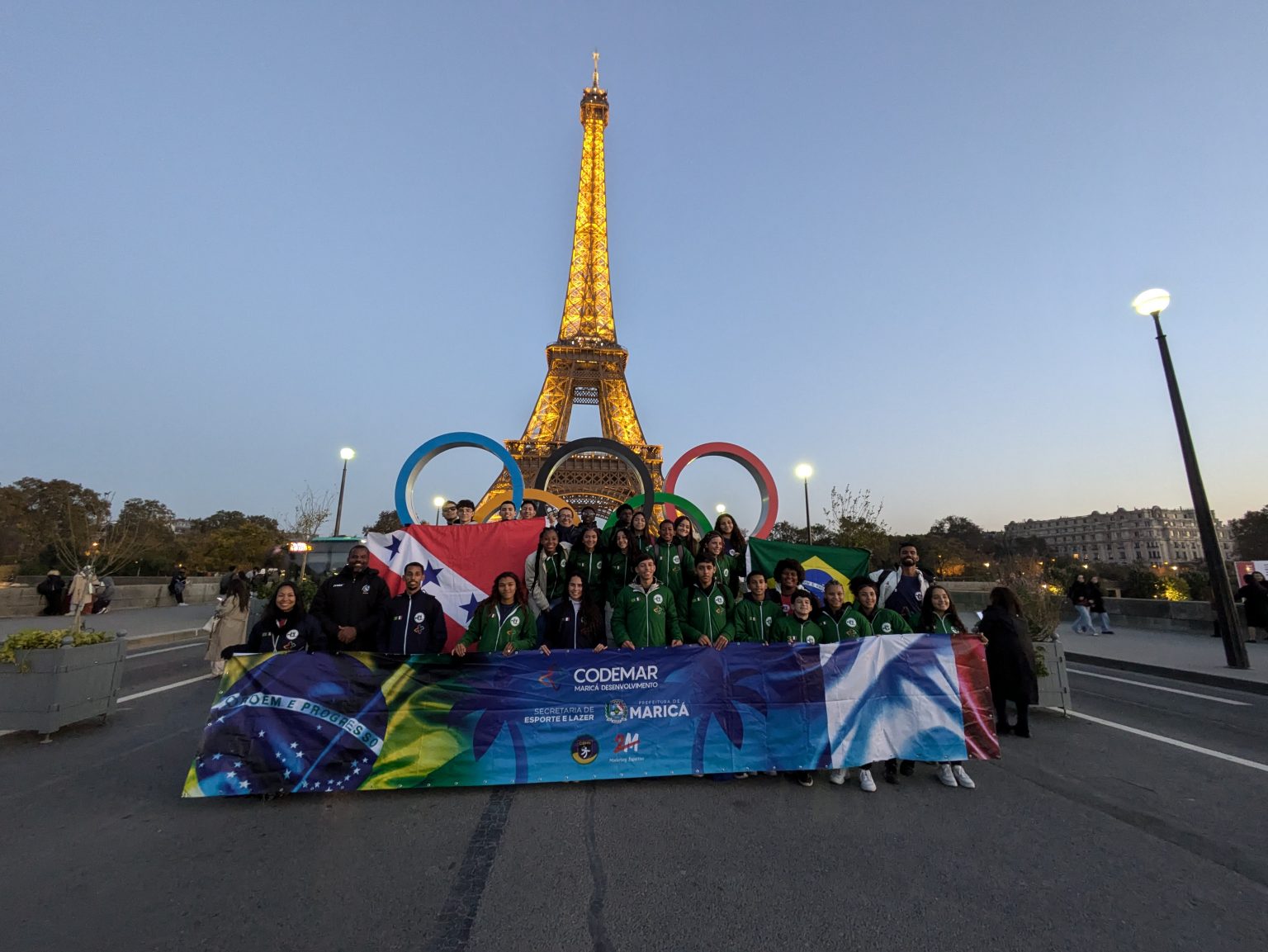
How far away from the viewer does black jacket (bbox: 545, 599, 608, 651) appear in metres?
5.62

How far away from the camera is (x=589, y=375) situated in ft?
134

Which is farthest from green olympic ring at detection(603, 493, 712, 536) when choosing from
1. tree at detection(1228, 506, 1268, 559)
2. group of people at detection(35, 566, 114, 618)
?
tree at detection(1228, 506, 1268, 559)

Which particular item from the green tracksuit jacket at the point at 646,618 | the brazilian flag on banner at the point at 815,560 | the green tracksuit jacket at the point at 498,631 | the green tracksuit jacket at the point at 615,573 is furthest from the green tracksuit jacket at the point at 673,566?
the brazilian flag on banner at the point at 815,560

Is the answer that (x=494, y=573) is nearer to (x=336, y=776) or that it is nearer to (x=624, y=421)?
(x=336, y=776)

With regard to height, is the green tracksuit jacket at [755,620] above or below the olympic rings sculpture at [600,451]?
below

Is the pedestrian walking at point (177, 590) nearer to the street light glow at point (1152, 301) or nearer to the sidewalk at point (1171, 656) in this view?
the sidewalk at point (1171, 656)

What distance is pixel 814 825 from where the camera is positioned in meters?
3.90

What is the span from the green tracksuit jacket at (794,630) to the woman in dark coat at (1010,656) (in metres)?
1.95

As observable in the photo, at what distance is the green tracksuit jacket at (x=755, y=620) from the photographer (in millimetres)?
5828

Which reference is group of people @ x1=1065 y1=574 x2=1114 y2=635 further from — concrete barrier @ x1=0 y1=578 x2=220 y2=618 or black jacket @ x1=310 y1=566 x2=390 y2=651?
concrete barrier @ x1=0 y1=578 x2=220 y2=618

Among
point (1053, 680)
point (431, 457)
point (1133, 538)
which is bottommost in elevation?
point (1053, 680)

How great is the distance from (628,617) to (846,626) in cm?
214

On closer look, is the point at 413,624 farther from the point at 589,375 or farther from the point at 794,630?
the point at 589,375

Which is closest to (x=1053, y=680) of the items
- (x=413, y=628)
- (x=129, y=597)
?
(x=413, y=628)
